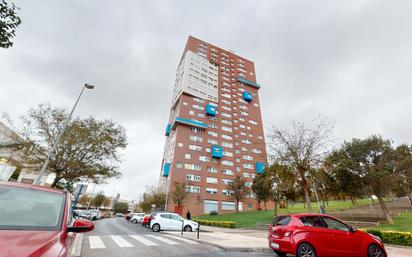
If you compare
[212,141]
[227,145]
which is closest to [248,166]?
[227,145]

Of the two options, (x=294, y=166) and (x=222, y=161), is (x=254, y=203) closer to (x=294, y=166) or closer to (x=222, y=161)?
(x=222, y=161)

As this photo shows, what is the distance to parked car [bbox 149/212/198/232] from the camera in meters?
16.6

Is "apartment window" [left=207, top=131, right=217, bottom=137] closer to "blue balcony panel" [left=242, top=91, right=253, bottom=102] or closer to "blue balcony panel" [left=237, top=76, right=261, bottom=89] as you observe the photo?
"blue balcony panel" [left=242, top=91, right=253, bottom=102]

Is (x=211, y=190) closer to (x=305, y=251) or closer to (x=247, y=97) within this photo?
(x=247, y=97)

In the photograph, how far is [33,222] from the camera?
8.36 feet

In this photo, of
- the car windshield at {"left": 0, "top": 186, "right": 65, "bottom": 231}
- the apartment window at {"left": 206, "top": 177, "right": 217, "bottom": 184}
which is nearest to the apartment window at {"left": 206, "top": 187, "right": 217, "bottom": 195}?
the apartment window at {"left": 206, "top": 177, "right": 217, "bottom": 184}

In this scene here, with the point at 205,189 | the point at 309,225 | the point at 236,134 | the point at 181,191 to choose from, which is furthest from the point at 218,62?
the point at 309,225

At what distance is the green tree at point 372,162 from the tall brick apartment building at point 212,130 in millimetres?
23580

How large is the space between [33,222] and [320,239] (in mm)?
7750

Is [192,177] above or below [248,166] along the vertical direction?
below

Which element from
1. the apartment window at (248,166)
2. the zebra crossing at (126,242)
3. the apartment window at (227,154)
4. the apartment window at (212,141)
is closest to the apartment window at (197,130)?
the apartment window at (212,141)

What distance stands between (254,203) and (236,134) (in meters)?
20.4

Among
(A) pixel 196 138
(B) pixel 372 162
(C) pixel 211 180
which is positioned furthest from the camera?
(A) pixel 196 138

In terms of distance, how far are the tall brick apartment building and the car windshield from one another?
44.4 meters
